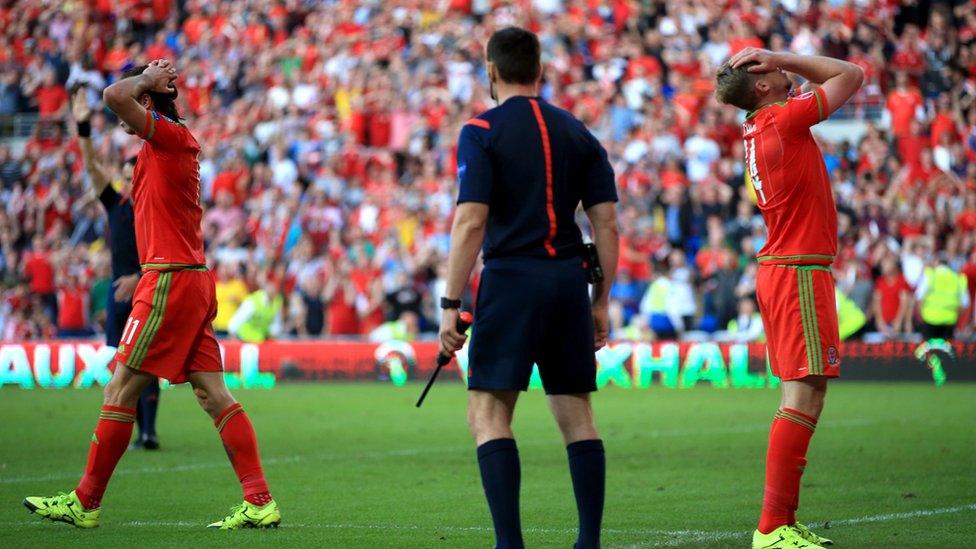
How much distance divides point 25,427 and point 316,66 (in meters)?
15.3

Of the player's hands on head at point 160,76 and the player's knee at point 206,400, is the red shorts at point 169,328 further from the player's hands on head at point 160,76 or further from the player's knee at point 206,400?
the player's hands on head at point 160,76

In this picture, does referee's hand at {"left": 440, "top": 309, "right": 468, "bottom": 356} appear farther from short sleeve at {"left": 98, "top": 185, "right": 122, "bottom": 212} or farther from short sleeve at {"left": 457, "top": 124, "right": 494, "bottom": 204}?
short sleeve at {"left": 98, "top": 185, "right": 122, "bottom": 212}

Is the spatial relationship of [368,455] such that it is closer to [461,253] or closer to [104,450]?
[104,450]

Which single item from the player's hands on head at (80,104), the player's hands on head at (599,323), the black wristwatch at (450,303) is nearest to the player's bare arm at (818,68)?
the player's hands on head at (599,323)

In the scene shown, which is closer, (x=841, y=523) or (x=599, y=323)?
(x=599, y=323)

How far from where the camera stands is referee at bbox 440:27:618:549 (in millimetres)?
6574

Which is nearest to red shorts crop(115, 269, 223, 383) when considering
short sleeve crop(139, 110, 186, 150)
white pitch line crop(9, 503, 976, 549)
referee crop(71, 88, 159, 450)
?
short sleeve crop(139, 110, 186, 150)

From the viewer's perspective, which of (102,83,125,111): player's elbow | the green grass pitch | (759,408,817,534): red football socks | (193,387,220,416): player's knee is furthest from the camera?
(193,387,220,416): player's knee

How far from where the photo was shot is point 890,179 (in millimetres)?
23344

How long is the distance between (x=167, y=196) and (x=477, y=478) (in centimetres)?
354

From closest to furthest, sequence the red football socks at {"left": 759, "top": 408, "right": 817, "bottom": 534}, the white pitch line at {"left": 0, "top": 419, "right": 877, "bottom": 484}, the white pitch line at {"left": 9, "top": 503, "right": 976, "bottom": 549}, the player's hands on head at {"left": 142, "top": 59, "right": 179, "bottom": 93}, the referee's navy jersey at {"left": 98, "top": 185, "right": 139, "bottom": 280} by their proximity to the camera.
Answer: the red football socks at {"left": 759, "top": 408, "right": 817, "bottom": 534}, the white pitch line at {"left": 9, "top": 503, "right": 976, "bottom": 549}, the player's hands on head at {"left": 142, "top": 59, "right": 179, "bottom": 93}, the white pitch line at {"left": 0, "top": 419, "right": 877, "bottom": 484}, the referee's navy jersey at {"left": 98, "top": 185, "right": 139, "bottom": 280}

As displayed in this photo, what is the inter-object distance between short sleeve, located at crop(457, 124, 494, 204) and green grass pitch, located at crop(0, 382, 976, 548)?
2135mm

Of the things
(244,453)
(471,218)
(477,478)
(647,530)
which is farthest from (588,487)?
(477,478)

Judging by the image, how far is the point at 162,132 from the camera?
845cm
